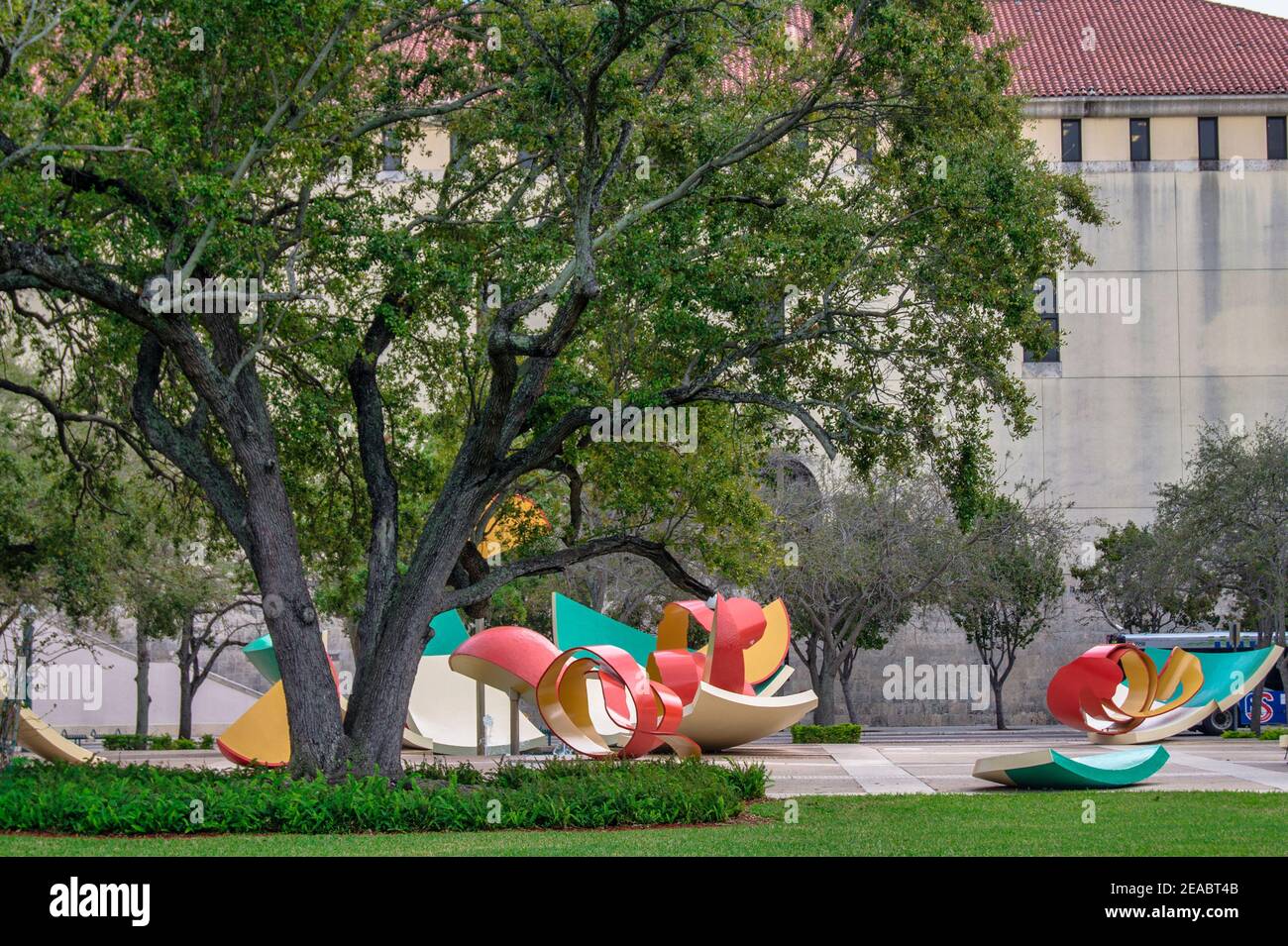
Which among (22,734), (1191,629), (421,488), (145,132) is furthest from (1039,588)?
(145,132)

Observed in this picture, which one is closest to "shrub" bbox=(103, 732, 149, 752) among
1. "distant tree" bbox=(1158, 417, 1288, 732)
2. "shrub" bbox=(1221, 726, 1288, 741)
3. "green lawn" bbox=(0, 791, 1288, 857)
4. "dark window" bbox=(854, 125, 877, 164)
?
"green lawn" bbox=(0, 791, 1288, 857)

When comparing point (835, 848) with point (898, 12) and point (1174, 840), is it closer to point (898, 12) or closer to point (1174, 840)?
point (1174, 840)

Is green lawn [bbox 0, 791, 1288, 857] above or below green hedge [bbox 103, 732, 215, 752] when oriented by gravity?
above

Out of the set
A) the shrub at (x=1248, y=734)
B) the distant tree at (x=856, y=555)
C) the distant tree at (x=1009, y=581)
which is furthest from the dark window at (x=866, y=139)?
the shrub at (x=1248, y=734)

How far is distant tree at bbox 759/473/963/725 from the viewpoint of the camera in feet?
112

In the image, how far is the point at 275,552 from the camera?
1697cm

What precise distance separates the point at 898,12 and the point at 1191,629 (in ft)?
105

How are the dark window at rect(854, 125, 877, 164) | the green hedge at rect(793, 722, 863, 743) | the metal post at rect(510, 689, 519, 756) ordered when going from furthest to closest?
the green hedge at rect(793, 722, 863, 743) < the metal post at rect(510, 689, 519, 756) < the dark window at rect(854, 125, 877, 164)

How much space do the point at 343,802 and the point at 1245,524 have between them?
2476 cm

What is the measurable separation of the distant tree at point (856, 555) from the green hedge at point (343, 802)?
16883 mm

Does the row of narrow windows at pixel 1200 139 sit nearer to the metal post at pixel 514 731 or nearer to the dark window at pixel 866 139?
the metal post at pixel 514 731

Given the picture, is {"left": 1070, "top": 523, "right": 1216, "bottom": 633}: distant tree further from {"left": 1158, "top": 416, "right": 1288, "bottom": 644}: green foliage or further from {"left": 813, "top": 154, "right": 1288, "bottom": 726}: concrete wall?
{"left": 813, "top": 154, "right": 1288, "bottom": 726}: concrete wall

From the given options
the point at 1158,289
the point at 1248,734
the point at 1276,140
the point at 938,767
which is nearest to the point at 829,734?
the point at 938,767

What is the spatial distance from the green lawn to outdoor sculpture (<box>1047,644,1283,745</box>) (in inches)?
305
